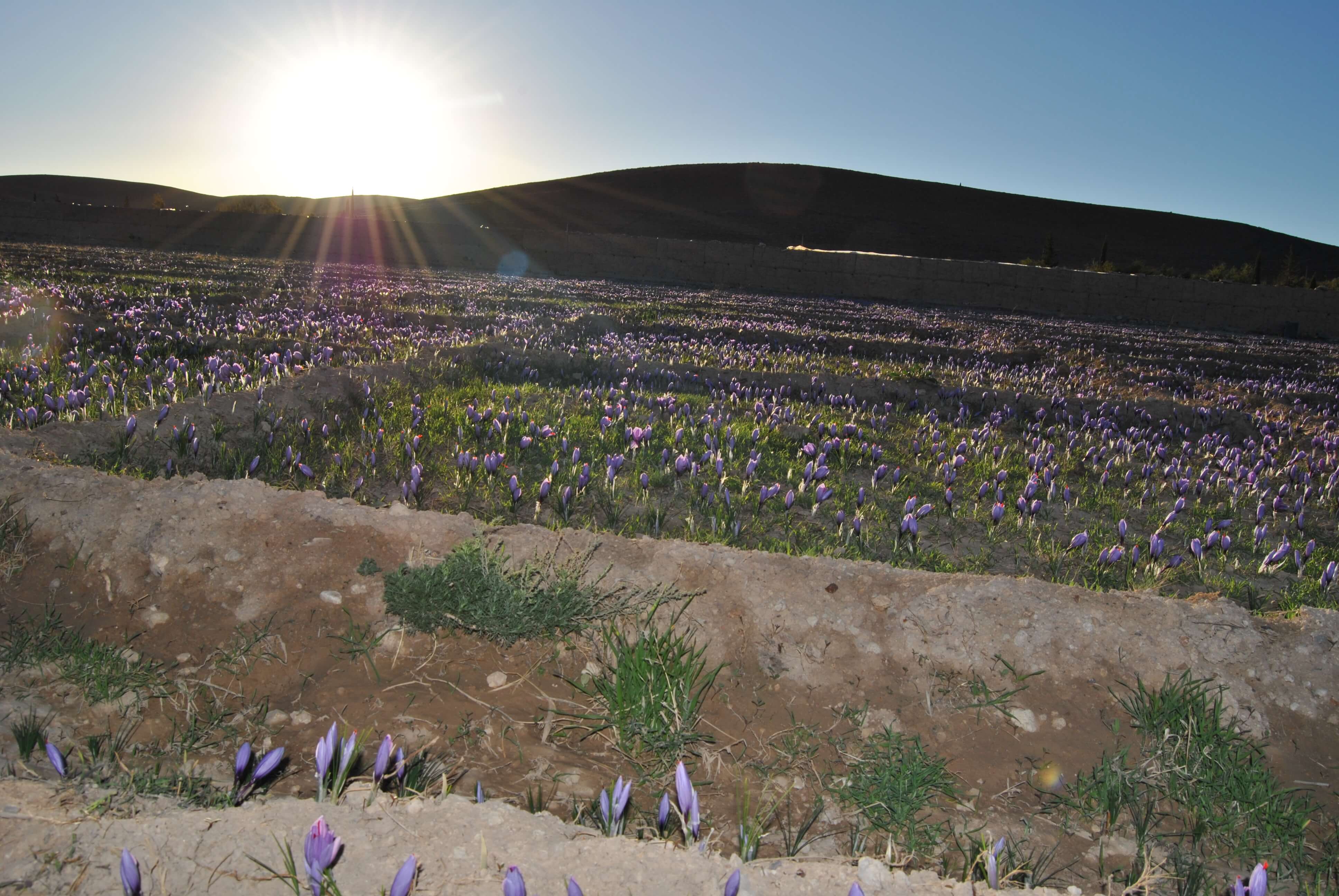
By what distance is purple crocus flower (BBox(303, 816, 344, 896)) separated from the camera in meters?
1.59

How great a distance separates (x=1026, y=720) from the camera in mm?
2631

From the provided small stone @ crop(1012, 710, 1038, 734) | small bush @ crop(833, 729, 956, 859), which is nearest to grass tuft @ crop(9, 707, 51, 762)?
small bush @ crop(833, 729, 956, 859)

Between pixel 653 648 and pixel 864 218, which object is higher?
pixel 864 218

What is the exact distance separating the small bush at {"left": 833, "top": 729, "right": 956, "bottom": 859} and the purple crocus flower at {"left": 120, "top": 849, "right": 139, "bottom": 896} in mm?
1816

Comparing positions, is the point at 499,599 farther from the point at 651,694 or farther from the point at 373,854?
the point at 373,854

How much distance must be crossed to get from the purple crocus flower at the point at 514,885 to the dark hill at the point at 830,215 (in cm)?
8439

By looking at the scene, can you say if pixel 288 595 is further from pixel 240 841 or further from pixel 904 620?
pixel 904 620

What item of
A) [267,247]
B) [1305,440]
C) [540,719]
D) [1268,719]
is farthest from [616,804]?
[267,247]

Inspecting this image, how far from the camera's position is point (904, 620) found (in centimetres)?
294

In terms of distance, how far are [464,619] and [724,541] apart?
1.56 meters

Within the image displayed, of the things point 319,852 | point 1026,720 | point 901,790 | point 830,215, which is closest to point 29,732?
point 319,852

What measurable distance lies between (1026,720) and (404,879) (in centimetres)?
214

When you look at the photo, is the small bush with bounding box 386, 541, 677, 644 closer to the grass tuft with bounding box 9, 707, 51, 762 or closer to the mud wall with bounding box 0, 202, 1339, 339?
the grass tuft with bounding box 9, 707, 51, 762

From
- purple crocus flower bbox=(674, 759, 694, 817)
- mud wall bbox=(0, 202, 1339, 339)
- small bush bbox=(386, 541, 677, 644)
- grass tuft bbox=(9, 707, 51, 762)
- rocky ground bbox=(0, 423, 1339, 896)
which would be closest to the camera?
rocky ground bbox=(0, 423, 1339, 896)
